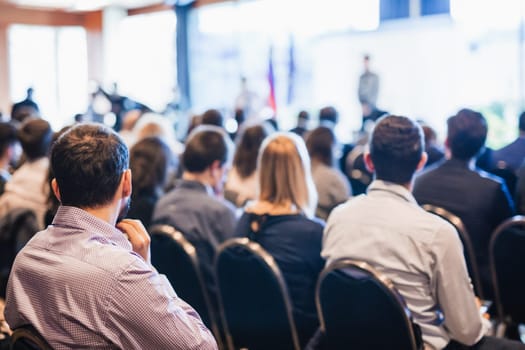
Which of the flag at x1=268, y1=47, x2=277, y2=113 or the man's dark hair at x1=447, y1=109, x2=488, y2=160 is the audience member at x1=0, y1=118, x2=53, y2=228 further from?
the flag at x1=268, y1=47, x2=277, y2=113

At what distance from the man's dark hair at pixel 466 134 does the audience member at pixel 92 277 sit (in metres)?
2.12

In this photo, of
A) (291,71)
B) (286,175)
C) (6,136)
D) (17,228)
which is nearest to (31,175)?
(6,136)

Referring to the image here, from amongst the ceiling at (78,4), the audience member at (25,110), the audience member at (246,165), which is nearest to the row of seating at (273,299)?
the audience member at (246,165)

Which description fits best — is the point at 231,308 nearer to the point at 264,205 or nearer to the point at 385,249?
the point at 264,205

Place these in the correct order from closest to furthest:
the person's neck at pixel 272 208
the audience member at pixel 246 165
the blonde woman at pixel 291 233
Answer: the blonde woman at pixel 291 233 → the person's neck at pixel 272 208 → the audience member at pixel 246 165

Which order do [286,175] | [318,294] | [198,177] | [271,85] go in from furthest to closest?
[271,85], [198,177], [286,175], [318,294]

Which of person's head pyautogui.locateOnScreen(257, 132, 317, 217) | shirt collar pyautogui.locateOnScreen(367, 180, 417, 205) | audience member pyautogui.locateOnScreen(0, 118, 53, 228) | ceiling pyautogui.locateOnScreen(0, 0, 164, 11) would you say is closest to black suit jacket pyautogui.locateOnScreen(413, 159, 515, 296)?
person's head pyautogui.locateOnScreen(257, 132, 317, 217)

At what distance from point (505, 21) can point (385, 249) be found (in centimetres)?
794

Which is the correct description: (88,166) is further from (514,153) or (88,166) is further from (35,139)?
(514,153)

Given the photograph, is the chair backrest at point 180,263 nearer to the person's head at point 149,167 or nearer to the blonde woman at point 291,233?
the blonde woman at point 291,233

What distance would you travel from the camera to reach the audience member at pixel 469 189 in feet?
9.95

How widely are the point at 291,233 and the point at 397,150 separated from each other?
21.7 inches

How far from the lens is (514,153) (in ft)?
14.8

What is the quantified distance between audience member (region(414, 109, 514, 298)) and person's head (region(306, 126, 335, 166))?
126cm
